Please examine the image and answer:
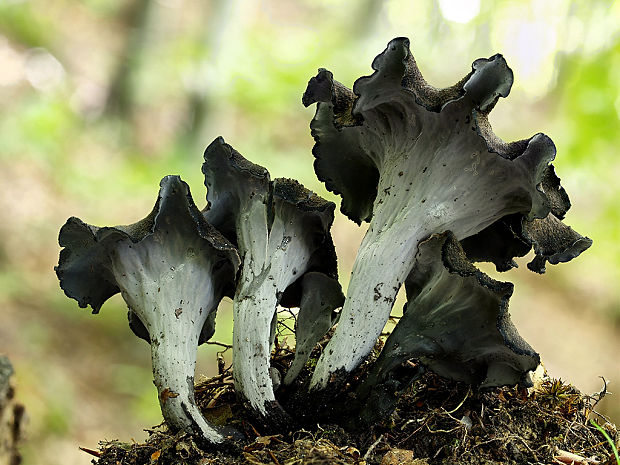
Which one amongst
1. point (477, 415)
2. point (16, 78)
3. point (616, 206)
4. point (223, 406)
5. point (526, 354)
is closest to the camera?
point (526, 354)

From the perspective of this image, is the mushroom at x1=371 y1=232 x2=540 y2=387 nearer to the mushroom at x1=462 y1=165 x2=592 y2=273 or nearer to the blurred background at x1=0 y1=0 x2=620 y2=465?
the mushroom at x1=462 y1=165 x2=592 y2=273

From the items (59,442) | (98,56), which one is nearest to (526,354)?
(59,442)

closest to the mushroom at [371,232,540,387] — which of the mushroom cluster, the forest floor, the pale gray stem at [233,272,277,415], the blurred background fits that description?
the mushroom cluster

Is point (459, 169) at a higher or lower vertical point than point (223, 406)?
higher

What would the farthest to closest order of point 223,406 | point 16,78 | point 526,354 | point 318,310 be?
point 16,78
point 223,406
point 318,310
point 526,354

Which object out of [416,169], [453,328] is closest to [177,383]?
[453,328]

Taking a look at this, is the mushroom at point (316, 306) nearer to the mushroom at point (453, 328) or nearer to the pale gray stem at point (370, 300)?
the pale gray stem at point (370, 300)

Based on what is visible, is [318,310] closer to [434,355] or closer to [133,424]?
[434,355]
